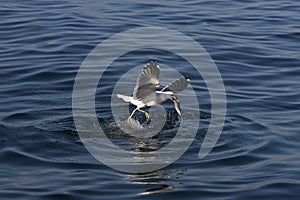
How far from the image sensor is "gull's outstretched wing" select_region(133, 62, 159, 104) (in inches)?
365

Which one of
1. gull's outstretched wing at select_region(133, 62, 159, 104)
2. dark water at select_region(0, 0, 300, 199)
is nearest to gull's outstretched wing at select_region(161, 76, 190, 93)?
gull's outstretched wing at select_region(133, 62, 159, 104)

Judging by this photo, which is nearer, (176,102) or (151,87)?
(151,87)

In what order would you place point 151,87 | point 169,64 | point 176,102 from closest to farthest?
point 151,87
point 176,102
point 169,64

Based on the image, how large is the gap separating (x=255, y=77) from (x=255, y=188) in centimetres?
485

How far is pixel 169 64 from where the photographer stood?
46.1 ft

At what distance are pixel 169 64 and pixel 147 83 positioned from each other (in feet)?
14.6

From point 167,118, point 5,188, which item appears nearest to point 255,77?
point 167,118

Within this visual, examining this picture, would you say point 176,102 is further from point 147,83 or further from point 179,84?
point 147,83

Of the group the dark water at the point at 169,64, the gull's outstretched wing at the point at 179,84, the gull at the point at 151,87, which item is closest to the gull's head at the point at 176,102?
the gull at the point at 151,87

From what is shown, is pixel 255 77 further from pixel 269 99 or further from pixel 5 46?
pixel 5 46

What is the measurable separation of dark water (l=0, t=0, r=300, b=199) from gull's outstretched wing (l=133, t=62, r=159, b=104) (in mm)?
857

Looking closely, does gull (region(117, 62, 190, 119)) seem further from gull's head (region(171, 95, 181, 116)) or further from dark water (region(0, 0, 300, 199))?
dark water (region(0, 0, 300, 199))

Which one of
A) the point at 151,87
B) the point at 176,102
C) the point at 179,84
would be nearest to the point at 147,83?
the point at 151,87

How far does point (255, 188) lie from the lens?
8.77m
